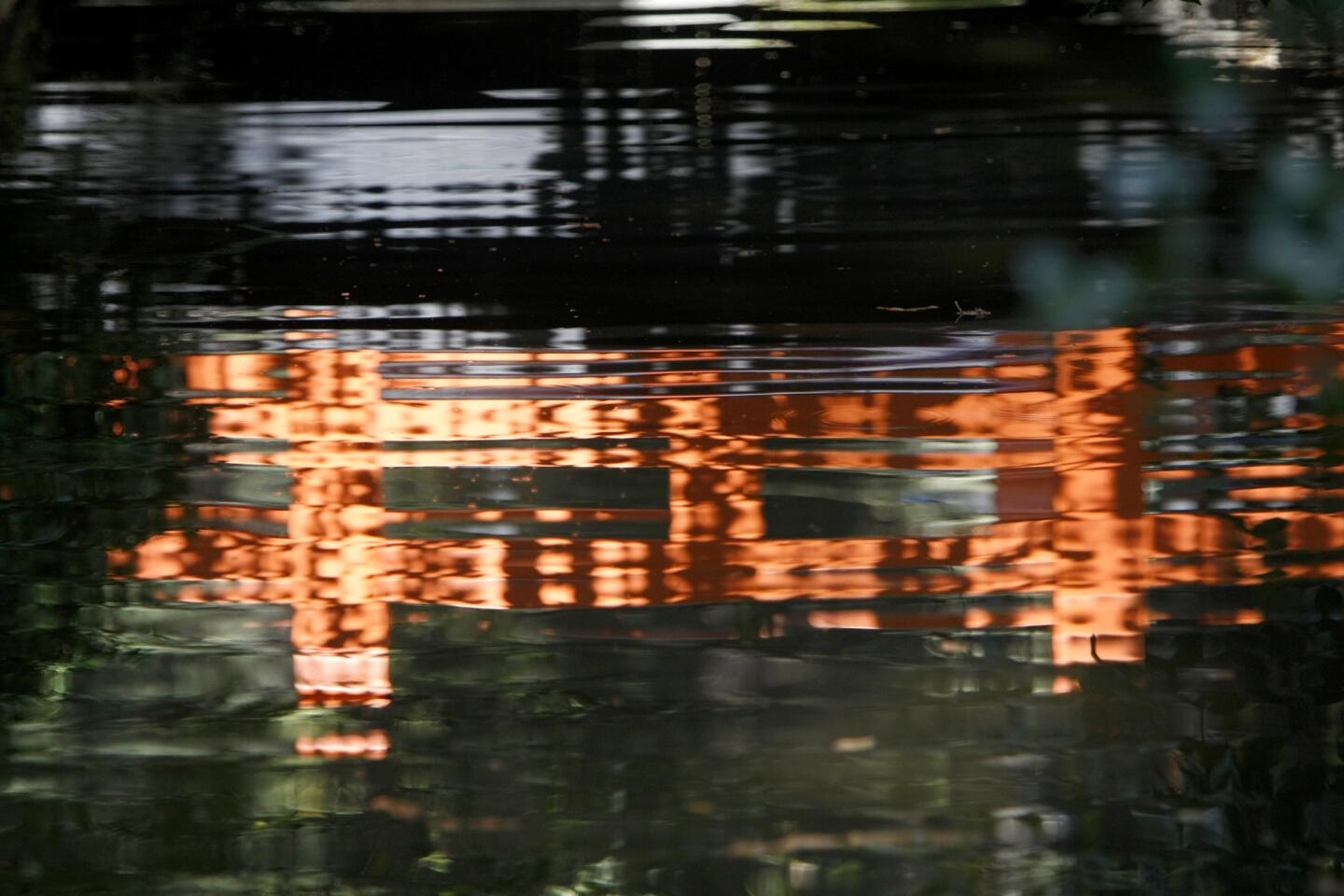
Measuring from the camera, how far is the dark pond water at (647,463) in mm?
729

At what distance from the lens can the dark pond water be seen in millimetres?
729

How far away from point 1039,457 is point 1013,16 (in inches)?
11.4

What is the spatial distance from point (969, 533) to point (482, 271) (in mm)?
361

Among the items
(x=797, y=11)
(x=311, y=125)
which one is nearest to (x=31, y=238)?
(x=311, y=125)

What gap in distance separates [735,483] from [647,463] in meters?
0.06

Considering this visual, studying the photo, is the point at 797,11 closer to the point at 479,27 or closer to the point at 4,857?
the point at 479,27

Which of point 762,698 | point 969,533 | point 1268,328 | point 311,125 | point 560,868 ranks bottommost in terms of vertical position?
point 560,868

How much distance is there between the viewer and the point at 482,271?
0.75 m

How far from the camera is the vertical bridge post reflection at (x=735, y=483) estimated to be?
725mm

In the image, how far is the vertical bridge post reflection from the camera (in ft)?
2.38

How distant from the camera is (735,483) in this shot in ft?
2.41

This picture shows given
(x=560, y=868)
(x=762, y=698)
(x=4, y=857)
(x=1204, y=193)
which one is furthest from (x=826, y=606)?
(x=4, y=857)

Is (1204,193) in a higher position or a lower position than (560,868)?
higher

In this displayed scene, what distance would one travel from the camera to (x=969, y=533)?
29.0 inches
